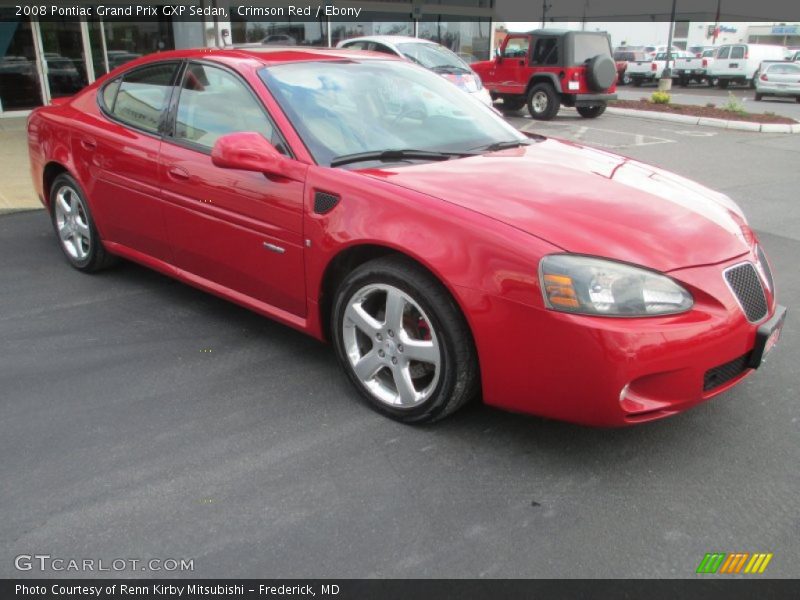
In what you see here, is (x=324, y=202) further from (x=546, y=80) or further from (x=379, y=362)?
(x=546, y=80)

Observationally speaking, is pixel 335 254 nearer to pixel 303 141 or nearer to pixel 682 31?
pixel 303 141

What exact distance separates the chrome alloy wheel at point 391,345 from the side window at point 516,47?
14007 millimetres

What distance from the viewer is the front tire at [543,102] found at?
50.4 feet

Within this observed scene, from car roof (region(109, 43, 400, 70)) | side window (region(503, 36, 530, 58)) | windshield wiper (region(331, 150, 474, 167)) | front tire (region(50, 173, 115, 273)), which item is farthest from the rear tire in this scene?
windshield wiper (region(331, 150, 474, 167))

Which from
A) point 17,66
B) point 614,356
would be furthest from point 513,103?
point 614,356

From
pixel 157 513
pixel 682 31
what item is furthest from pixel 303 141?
pixel 682 31

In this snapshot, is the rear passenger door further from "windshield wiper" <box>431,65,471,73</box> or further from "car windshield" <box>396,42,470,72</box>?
"car windshield" <box>396,42,470,72</box>

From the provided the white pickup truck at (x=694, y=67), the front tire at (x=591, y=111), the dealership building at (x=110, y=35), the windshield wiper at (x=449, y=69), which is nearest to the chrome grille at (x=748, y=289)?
the dealership building at (x=110, y=35)

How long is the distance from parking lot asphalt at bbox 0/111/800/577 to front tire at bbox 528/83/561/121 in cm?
1216

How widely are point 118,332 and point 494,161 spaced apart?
7.68 ft

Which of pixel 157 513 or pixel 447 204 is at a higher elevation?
pixel 447 204

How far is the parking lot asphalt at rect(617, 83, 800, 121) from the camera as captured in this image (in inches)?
786

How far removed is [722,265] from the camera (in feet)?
9.19
